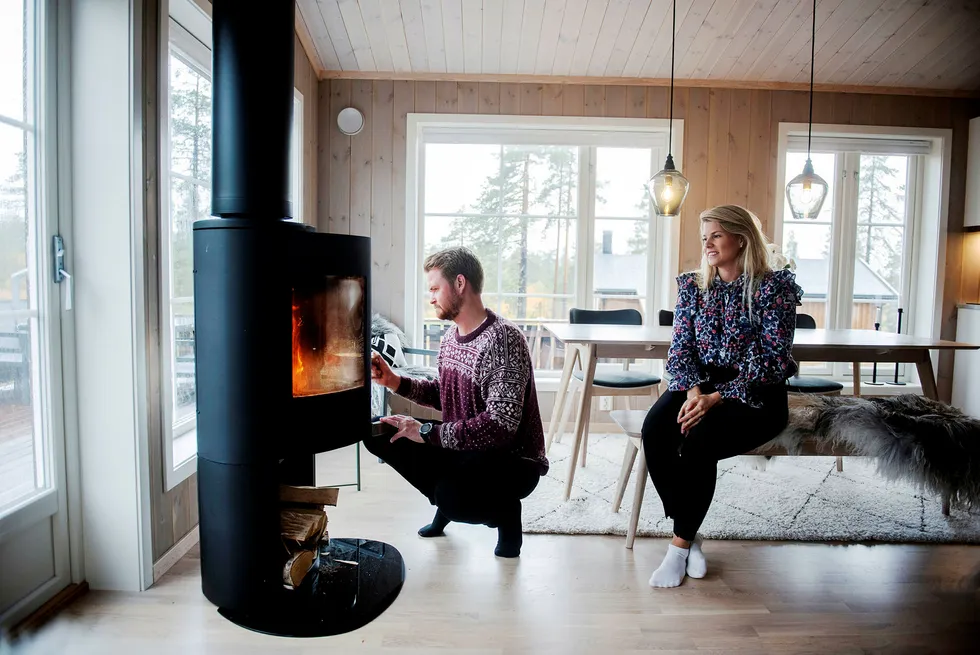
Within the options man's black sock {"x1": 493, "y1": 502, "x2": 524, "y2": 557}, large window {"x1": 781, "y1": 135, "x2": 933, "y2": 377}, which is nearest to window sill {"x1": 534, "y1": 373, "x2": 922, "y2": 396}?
large window {"x1": 781, "y1": 135, "x2": 933, "y2": 377}

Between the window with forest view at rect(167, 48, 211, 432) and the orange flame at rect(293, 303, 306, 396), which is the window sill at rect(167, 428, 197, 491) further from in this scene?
the orange flame at rect(293, 303, 306, 396)

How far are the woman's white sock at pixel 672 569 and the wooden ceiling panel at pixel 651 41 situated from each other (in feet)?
8.98

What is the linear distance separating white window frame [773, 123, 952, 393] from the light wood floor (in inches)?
91.8

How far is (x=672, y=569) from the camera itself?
2143 mm

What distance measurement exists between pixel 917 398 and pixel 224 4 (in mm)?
2708

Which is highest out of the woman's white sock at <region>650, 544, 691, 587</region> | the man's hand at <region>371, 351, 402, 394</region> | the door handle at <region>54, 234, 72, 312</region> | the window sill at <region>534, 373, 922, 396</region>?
the door handle at <region>54, 234, 72, 312</region>

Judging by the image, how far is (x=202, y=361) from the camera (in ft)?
5.82

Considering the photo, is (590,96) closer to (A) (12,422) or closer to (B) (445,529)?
(B) (445,529)

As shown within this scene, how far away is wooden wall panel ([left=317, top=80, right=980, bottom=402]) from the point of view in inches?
163

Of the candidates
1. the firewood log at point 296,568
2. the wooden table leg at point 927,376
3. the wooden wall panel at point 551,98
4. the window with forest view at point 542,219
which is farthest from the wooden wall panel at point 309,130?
the wooden table leg at point 927,376

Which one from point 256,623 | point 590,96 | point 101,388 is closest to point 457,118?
point 590,96

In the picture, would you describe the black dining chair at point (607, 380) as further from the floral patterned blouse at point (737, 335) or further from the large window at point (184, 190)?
the large window at point (184, 190)

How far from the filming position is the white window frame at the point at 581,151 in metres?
4.16

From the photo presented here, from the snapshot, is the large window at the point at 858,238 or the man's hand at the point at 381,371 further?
the large window at the point at 858,238
